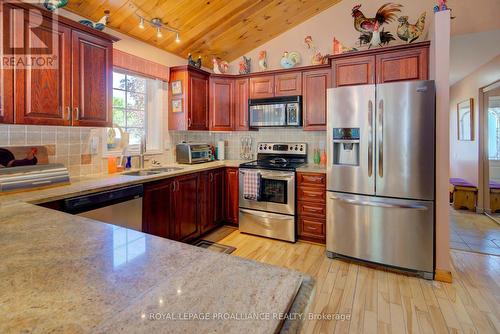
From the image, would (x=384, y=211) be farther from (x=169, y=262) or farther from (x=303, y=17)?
(x=303, y=17)

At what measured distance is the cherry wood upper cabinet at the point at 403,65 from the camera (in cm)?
273

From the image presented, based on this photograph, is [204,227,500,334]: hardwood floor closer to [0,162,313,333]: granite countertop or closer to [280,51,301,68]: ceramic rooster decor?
[0,162,313,333]: granite countertop

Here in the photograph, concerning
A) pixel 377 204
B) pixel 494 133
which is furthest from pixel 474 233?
pixel 377 204

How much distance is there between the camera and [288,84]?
11.8 feet

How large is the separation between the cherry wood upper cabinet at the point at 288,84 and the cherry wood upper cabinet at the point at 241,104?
463 mm

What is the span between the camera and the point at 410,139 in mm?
2457

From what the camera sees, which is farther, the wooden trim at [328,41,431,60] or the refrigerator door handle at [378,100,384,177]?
the wooden trim at [328,41,431,60]

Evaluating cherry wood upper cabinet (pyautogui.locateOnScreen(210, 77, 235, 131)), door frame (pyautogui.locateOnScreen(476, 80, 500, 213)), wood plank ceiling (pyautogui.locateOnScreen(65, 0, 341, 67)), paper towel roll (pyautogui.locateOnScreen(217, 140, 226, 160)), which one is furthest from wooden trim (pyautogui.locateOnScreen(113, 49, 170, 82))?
door frame (pyautogui.locateOnScreen(476, 80, 500, 213))

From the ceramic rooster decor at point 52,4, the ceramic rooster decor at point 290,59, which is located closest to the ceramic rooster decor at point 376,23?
the ceramic rooster decor at point 290,59

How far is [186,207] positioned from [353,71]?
2.42 meters

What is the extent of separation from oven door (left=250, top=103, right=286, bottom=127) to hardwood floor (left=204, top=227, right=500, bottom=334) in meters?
1.68

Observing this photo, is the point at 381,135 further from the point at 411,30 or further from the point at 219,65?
the point at 219,65

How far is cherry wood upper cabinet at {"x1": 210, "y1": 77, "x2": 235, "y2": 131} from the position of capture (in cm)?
391

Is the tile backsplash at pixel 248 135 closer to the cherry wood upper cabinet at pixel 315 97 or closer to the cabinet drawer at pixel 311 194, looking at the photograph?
the cherry wood upper cabinet at pixel 315 97
